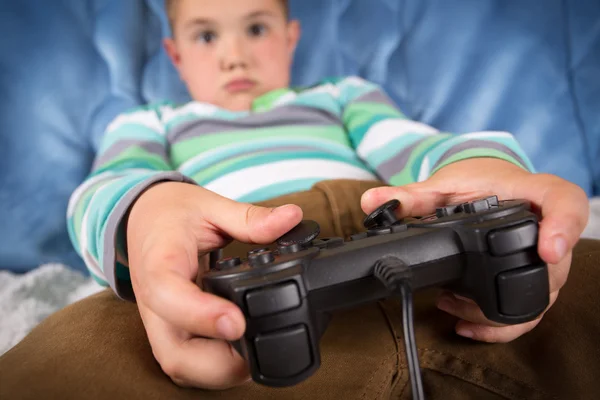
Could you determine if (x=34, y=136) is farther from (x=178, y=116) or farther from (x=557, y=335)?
(x=557, y=335)

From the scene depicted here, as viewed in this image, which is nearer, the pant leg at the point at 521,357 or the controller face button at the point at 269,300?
the controller face button at the point at 269,300

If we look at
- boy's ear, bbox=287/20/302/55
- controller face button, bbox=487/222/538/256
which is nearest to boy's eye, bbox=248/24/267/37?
boy's ear, bbox=287/20/302/55

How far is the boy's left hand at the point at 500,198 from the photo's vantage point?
410mm

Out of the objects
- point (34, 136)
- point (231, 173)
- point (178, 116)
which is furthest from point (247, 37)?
point (34, 136)

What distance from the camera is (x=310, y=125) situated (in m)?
0.97

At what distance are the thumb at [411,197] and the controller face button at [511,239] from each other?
0.15 metres

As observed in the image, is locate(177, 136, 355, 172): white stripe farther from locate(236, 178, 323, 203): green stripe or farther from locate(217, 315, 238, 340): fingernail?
locate(217, 315, 238, 340): fingernail

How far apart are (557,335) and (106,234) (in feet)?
1.55

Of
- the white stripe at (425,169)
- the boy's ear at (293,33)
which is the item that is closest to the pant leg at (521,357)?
the white stripe at (425,169)

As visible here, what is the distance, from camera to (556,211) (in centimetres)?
43

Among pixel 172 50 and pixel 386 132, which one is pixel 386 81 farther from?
pixel 172 50

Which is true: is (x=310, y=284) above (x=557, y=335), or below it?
above

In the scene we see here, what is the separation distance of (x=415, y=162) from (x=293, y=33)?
517 millimetres

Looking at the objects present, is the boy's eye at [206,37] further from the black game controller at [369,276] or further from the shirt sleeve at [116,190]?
the black game controller at [369,276]
